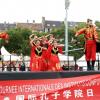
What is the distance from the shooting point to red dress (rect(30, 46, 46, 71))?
41.1 feet

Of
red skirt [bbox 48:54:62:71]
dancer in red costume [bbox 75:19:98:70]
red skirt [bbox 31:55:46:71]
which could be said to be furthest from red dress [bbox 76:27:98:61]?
red skirt [bbox 31:55:46:71]

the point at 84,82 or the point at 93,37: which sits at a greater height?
Answer: the point at 93,37

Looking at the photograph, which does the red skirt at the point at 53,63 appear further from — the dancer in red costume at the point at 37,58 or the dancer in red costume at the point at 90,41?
the dancer in red costume at the point at 90,41

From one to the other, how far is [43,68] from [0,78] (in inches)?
73.1

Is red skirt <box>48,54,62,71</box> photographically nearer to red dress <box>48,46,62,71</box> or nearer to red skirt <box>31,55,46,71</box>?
red dress <box>48,46,62,71</box>

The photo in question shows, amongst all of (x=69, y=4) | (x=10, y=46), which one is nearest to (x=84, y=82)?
(x=69, y=4)

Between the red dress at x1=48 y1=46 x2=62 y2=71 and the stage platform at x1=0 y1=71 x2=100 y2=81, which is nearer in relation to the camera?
the stage platform at x1=0 y1=71 x2=100 y2=81

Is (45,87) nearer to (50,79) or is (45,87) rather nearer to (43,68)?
(50,79)

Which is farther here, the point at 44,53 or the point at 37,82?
the point at 44,53

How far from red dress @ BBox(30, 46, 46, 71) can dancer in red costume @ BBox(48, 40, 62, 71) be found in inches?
7.9

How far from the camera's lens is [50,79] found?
11227mm

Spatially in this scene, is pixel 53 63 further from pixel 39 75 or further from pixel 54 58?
pixel 39 75

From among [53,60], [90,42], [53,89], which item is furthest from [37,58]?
[53,89]

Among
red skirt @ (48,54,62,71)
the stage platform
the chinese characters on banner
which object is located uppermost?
red skirt @ (48,54,62,71)
